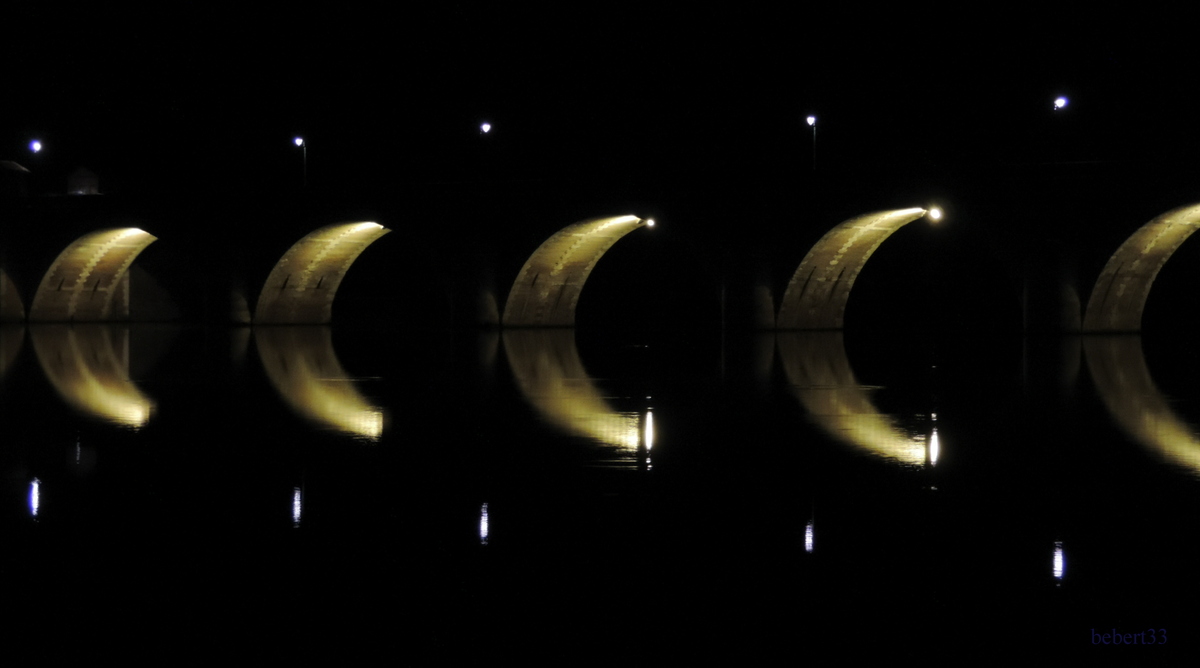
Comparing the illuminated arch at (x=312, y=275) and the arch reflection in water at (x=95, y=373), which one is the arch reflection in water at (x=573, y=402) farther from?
the illuminated arch at (x=312, y=275)

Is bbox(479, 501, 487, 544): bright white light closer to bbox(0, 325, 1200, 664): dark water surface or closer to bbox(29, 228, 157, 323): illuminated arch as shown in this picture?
bbox(0, 325, 1200, 664): dark water surface

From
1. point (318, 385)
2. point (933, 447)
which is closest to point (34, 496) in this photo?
point (933, 447)

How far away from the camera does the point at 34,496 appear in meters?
5.98

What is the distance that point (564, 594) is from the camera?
4.23 metres

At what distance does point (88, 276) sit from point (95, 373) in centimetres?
1933

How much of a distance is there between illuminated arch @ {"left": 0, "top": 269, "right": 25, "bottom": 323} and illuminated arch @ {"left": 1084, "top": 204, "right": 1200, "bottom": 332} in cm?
2391

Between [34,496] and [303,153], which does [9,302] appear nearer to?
[303,153]

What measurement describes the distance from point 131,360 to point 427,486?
11.9m

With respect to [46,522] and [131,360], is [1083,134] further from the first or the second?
[46,522]

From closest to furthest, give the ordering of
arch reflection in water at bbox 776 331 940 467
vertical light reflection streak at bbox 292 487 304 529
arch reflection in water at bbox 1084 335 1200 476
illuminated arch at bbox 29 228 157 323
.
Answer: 1. vertical light reflection streak at bbox 292 487 304 529
2. arch reflection in water at bbox 1084 335 1200 476
3. arch reflection in water at bbox 776 331 940 467
4. illuminated arch at bbox 29 228 157 323

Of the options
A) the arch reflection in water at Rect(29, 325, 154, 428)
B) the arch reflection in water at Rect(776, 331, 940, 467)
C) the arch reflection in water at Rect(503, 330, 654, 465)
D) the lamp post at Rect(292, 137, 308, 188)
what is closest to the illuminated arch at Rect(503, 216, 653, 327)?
the lamp post at Rect(292, 137, 308, 188)

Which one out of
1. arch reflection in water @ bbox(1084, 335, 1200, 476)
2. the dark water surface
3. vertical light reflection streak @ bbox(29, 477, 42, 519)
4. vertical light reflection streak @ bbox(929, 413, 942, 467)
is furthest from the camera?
arch reflection in water @ bbox(1084, 335, 1200, 476)

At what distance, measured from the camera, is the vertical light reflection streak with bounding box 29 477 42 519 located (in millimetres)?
5629

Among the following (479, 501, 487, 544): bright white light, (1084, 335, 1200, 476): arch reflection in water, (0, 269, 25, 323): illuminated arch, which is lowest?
(479, 501, 487, 544): bright white light
